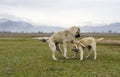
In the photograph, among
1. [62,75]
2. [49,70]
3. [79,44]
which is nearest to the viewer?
[62,75]

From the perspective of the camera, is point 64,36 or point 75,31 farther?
point 64,36

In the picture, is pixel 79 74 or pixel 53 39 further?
pixel 53 39

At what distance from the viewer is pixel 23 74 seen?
1407 centimetres

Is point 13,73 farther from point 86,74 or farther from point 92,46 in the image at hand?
point 92,46

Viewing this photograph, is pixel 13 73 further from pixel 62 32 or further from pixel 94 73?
pixel 62 32

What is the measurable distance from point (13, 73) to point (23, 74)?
0.62m

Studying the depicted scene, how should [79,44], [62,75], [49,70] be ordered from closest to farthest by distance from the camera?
1. [62,75]
2. [49,70]
3. [79,44]

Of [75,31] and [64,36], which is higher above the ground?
[75,31]

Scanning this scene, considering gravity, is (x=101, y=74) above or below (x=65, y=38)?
below

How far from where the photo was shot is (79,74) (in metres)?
14.0

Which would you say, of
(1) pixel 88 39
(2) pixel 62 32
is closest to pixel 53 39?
(2) pixel 62 32

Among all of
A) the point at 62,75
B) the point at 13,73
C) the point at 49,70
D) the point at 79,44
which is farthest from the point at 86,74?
the point at 79,44

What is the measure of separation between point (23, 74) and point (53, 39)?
6.80 meters

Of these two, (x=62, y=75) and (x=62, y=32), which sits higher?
(x=62, y=32)
